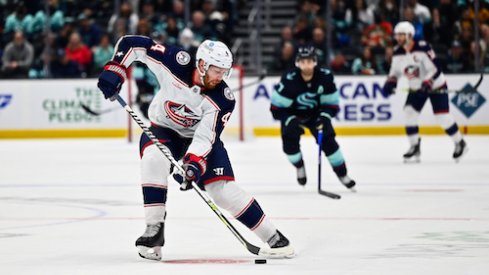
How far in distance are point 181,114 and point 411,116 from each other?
7.59 m

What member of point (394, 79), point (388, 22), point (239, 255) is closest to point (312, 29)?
point (388, 22)

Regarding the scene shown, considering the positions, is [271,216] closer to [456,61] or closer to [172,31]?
[456,61]

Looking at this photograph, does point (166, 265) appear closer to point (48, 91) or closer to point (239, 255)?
point (239, 255)

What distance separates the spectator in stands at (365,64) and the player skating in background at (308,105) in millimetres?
7102

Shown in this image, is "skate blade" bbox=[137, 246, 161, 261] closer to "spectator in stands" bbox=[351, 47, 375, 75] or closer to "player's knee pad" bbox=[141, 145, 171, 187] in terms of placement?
"player's knee pad" bbox=[141, 145, 171, 187]

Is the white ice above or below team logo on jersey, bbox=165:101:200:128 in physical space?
below

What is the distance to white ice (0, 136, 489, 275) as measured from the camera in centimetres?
622

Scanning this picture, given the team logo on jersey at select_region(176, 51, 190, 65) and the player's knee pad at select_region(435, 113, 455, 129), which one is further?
the player's knee pad at select_region(435, 113, 455, 129)

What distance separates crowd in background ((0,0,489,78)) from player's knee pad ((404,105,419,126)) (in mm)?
3582

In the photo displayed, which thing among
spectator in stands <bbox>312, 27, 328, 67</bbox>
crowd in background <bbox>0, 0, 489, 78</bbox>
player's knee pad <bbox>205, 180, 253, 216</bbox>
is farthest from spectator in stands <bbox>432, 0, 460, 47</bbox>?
player's knee pad <bbox>205, 180, 253, 216</bbox>

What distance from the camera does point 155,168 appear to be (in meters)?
6.43

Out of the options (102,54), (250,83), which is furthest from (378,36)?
(102,54)

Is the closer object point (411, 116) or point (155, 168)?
point (155, 168)

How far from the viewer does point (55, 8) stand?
60.2ft
